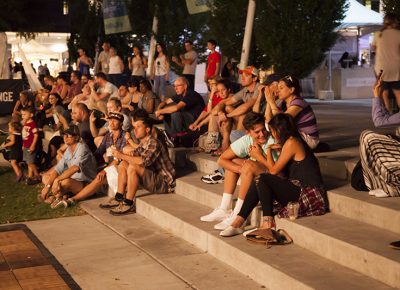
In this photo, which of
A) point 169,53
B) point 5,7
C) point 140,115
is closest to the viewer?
point 140,115

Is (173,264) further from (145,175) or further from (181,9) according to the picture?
(181,9)

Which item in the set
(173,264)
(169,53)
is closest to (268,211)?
(173,264)

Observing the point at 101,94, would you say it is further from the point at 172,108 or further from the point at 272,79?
the point at 272,79

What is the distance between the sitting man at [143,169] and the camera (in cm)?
945

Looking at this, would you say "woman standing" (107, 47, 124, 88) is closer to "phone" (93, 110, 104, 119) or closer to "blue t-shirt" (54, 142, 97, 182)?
"phone" (93, 110, 104, 119)

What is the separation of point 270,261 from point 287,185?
3.10 feet

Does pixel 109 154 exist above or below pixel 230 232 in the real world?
above

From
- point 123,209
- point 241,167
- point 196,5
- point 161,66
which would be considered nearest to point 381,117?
point 241,167

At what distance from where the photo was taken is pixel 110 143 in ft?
36.1

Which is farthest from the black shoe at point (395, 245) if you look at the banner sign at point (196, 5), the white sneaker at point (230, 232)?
the banner sign at point (196, 5)

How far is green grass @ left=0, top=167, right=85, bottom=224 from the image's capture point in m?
9.98

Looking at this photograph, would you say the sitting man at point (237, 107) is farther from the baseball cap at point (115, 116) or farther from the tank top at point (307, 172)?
the tank top at point (307, 172)

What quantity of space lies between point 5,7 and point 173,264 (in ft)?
58.2

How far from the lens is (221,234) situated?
7078 millimetres
